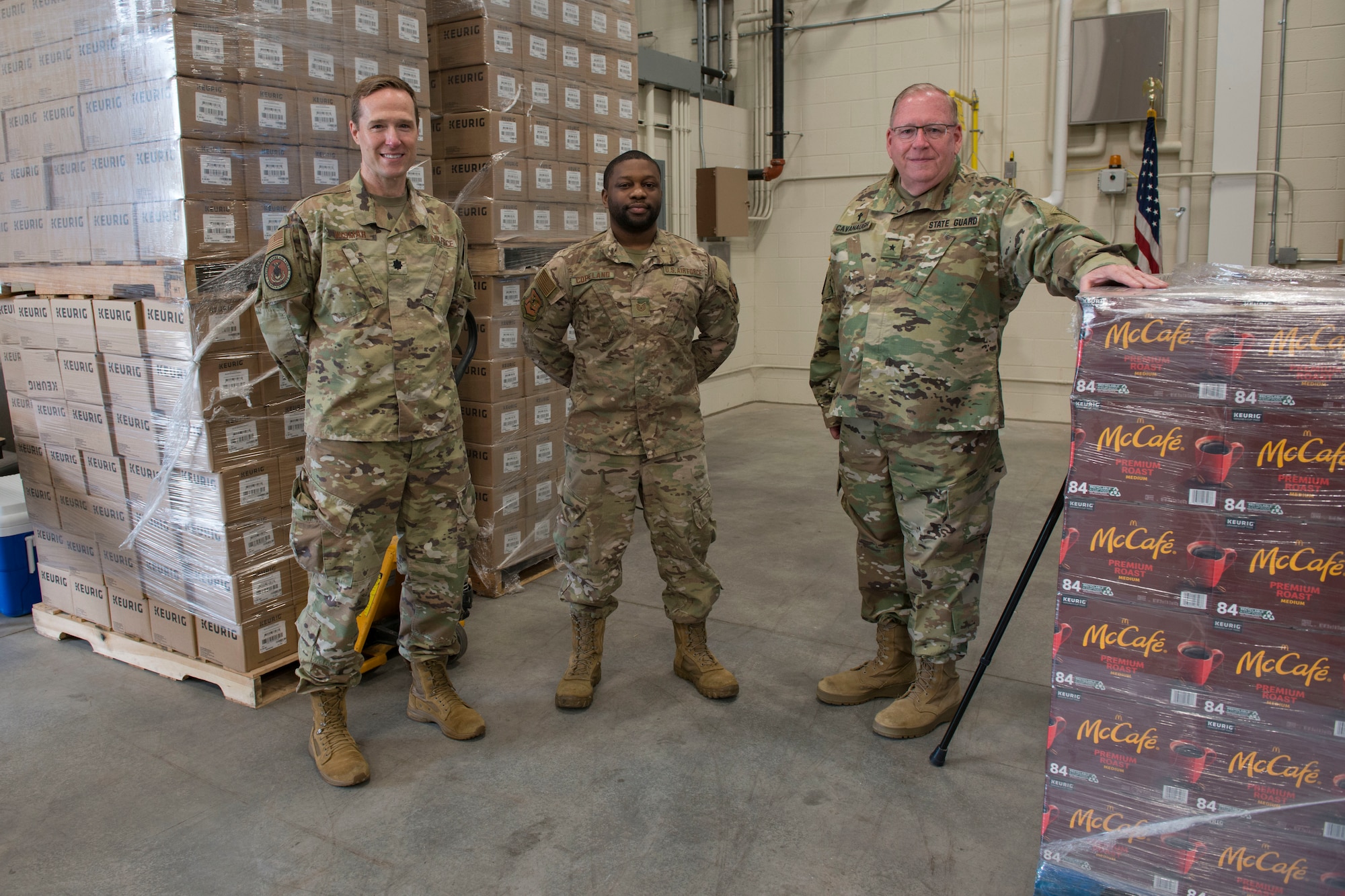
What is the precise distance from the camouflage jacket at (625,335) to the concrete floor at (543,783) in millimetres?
850

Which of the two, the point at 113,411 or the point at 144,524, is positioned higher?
the point at 113,411

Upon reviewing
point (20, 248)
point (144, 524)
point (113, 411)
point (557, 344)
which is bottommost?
point (144, 524)

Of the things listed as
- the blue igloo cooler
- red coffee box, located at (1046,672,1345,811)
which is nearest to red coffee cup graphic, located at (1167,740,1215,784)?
Answer: red coffee box, located at (1046,672,1345,811)

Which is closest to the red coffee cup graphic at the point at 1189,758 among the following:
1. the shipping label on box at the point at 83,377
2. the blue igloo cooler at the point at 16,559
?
the shipping label on box at the point at 83,377

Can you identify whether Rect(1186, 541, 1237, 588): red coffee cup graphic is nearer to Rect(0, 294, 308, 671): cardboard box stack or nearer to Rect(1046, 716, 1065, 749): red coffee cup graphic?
Rect(1046, 716, 1065, 749): red coffee cup graphic

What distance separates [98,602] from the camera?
10.4 feet

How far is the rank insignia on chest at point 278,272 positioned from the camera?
2.26 metres

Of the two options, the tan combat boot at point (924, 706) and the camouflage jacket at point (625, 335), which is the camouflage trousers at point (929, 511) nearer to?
the tan combat boot at point (924, 706)

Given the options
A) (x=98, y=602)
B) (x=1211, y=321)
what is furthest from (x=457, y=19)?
(x=1211, y=321)

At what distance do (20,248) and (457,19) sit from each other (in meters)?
1.78

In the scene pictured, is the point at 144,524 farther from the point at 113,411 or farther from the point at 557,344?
the point at 557,344

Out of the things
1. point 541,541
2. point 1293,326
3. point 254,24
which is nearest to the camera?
point 1293,326

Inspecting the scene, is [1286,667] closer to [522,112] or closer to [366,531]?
[366,531]

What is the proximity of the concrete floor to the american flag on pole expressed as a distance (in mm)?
3926
